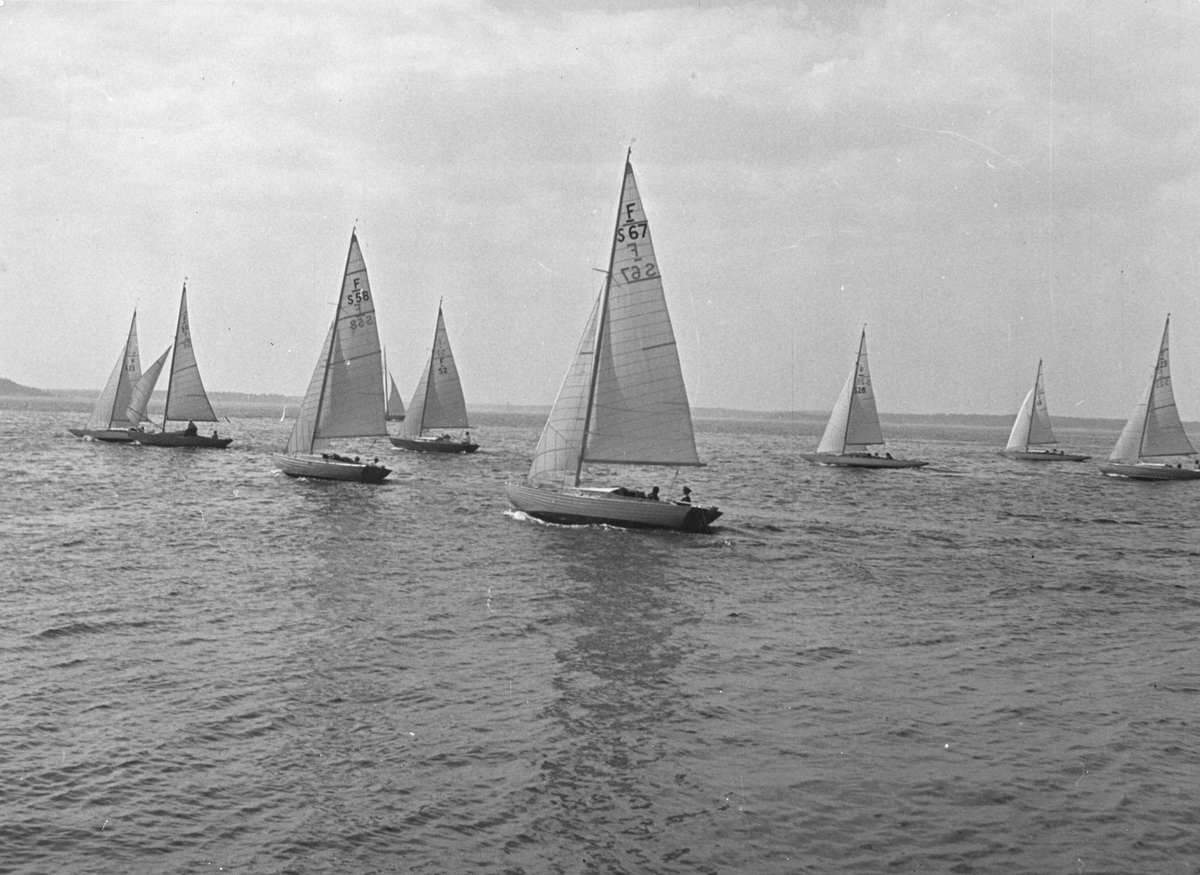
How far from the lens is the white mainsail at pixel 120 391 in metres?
80.1

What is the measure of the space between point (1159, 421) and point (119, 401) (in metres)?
80.4

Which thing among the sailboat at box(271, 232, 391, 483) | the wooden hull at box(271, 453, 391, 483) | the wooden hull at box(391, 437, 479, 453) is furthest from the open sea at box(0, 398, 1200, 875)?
the wooden hull at box(391, 437, 479, 453)

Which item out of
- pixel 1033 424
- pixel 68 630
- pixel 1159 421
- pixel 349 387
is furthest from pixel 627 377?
pixel 1033 424

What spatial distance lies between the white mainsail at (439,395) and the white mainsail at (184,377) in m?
17.4

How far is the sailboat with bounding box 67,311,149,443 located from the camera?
3155 inches

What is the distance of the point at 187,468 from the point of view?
6406 centimetres

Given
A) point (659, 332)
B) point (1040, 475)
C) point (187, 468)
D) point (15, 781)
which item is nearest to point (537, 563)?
point (659, 332)

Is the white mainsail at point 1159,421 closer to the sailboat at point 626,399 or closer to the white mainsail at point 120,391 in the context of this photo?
the sailboat at point 626,399

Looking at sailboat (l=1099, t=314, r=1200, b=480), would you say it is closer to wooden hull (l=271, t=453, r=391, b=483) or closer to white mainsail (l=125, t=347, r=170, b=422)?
wooden hull (l=271, t=453, r=391, b=483)

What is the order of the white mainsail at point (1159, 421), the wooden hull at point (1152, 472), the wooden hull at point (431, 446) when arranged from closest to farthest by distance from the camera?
the white mainsail at point (1159, 421)
the wooden hull at point (1152, 472)
the wooden hull at point (431, 446)

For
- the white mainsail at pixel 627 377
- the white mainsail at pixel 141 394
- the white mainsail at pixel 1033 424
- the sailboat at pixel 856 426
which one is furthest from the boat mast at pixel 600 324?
the white mainsail at pixel 1033 424

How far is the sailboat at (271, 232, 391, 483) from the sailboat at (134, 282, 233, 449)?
82.1ft

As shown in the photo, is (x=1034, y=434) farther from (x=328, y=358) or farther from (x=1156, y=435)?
(x=328, y=358)

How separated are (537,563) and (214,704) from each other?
1599 centimetres
